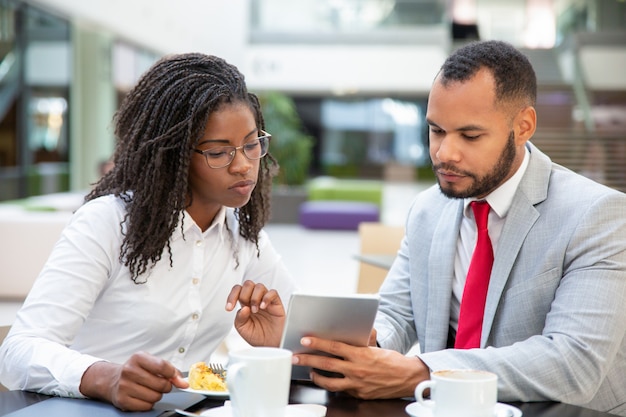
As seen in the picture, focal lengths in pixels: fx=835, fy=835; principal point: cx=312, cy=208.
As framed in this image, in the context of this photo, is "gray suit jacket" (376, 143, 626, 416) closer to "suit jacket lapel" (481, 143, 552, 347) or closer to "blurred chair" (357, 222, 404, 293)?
"suit jacket lapel" (481, 143, 552, 347)

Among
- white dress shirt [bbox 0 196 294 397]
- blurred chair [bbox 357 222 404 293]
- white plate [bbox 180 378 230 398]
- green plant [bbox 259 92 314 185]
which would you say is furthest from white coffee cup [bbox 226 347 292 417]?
green plant [bbox 259 92 314 185]

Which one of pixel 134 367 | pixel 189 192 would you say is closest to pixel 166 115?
pixel 189 192

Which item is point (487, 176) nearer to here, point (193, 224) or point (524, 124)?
point (524, 124)

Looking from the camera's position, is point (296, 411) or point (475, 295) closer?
point (296, 411)

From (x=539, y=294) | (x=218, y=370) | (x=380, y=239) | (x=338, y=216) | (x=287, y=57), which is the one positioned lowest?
(x=338, y=216)

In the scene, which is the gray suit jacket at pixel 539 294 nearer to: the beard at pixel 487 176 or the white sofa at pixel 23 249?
the beard at pixel 487 176

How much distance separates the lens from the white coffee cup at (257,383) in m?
1.23

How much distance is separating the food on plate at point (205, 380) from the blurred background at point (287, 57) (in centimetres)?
775

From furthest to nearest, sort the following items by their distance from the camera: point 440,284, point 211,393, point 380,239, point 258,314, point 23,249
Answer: point 23,249 < point 380,239 < point 440,284 < point 258,314 < point 211,393

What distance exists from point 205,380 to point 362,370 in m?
0.29

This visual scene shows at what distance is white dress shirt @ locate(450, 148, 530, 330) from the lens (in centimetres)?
203

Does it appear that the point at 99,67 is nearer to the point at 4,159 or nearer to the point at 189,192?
the point at 4,159

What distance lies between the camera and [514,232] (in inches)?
77.1

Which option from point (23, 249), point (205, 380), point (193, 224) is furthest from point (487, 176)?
point (23, 249)
